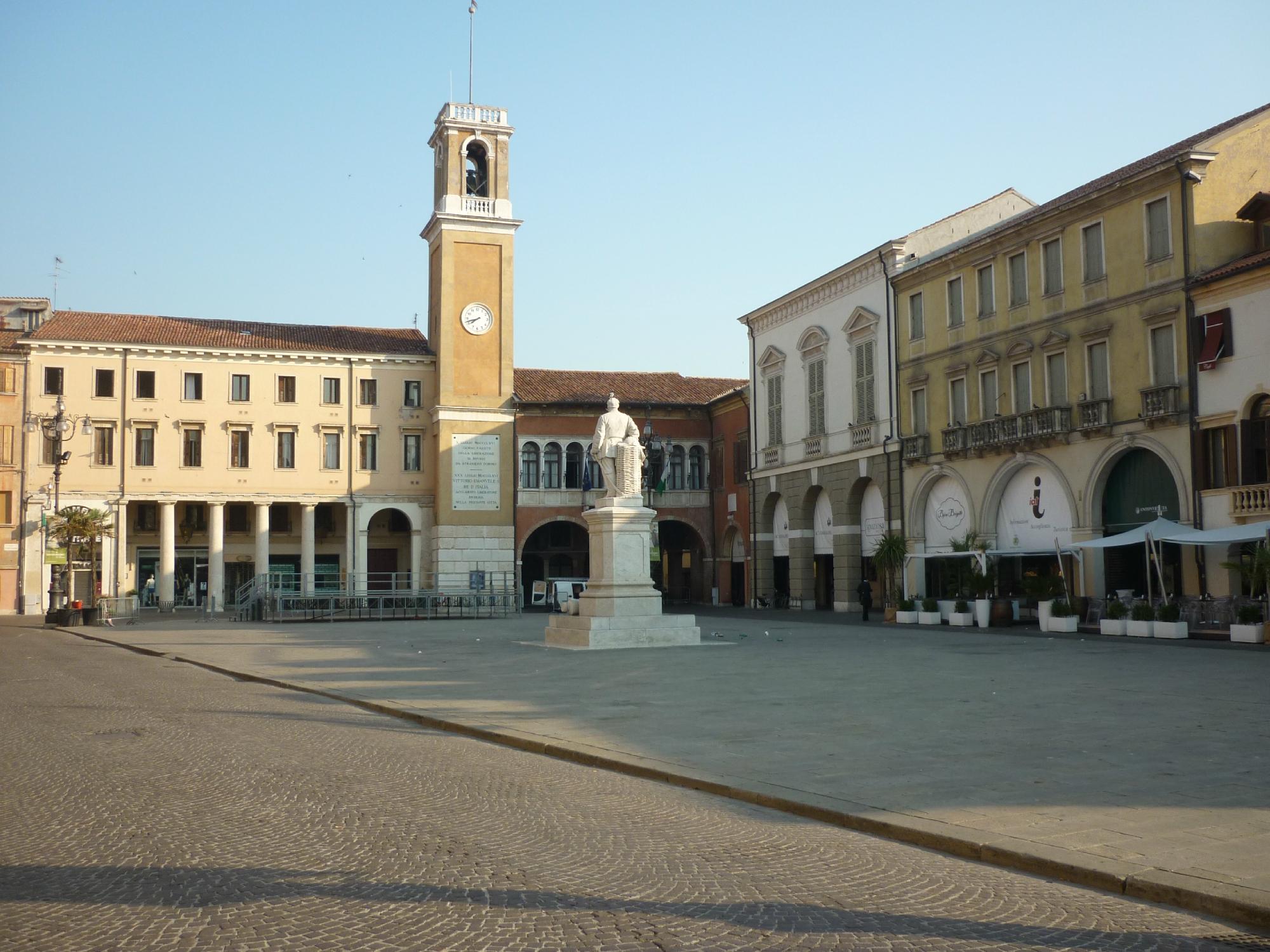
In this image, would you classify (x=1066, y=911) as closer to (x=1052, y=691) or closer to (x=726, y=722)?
(x=726, y=722)

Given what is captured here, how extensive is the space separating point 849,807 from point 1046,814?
1190 millimetres

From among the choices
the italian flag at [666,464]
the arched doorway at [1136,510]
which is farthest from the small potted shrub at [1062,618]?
the italian flag at [666,464]

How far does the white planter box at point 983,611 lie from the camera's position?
33375 millimetres

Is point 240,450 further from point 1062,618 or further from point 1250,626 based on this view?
point 1250,626

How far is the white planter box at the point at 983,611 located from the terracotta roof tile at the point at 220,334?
105 ft

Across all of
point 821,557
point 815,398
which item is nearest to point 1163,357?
point 815,398

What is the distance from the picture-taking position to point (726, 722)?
40.0 ft

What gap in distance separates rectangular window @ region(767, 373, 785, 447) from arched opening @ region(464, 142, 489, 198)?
56.3 feet

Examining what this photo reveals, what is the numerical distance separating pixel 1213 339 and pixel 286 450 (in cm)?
4033

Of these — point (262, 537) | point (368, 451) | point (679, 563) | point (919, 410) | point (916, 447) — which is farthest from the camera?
point (679, 563)

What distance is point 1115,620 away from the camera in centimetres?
2761

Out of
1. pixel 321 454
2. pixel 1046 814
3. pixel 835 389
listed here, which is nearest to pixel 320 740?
pixel 1046 814

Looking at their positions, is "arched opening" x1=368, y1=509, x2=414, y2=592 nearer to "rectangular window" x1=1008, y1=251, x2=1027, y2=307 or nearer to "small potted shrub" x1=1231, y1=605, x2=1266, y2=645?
"rectangular window" x1=1008, y1=251, x2=1027, y2=307

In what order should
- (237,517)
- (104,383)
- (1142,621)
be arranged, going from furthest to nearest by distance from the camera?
(237,517), (104,383), (1142,621)
